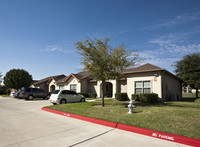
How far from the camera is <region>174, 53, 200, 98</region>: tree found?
86.4 ft

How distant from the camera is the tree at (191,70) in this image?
26328 millimetres

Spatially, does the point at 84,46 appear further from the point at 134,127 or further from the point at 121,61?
the point at 134,127

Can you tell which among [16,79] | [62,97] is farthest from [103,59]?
[16,79]

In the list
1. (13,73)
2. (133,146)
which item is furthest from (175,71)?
(13,73)

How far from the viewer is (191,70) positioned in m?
27.8

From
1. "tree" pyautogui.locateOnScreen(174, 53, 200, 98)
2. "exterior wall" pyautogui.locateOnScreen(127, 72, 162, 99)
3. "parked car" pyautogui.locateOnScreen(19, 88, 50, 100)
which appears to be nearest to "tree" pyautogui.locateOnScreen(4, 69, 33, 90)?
"parked car" pyautogui.locateOnScreen(19, 88, 50, 100)

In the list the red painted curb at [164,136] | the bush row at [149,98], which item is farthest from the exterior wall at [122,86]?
the red painted curb at [164,136]

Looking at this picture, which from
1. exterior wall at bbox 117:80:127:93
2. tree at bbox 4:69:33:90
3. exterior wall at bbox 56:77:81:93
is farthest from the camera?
tree at bbox 4:69:33:90

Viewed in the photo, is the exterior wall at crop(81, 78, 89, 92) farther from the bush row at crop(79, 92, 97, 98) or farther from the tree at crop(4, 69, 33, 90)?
the tree at crop(4, 69, 33, 90)

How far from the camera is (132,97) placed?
55.3 ft

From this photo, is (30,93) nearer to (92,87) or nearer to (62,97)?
(92,87)

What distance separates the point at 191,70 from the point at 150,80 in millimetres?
15962

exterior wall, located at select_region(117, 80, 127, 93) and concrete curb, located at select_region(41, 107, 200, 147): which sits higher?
exterior wall, located at select_region(117, 80, 127, 93)

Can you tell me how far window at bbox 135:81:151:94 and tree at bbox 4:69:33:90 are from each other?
117ft
